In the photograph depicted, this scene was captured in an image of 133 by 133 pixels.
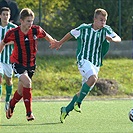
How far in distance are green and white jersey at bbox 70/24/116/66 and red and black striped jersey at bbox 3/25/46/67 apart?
82cm

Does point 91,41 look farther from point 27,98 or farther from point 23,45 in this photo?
point 27,98

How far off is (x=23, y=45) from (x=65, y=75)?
8.31 meters

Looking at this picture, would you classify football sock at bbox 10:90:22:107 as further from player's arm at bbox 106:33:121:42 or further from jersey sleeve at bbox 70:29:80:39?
player's arm at bbox 106:33:121:42

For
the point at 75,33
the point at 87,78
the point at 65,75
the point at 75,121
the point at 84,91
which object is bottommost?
the point at 65,75

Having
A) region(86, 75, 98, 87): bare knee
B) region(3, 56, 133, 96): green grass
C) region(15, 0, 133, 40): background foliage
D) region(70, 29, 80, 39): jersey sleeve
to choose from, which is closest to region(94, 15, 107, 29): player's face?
region(70, 29, 80, 39): jersey sleeve

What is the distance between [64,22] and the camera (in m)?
22.1

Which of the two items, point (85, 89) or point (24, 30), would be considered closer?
point (24, 30)

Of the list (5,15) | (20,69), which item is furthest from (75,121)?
(5,15)

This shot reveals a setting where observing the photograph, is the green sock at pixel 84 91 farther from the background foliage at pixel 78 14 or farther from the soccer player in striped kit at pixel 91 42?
the background foliage at pixel 78 14

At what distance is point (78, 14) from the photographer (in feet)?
72.4

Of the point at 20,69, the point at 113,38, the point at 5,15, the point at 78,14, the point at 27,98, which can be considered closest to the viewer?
the point at 27,98

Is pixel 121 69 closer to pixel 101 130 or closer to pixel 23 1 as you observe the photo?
pixel 23 1

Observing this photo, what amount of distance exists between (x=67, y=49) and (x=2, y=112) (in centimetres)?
828

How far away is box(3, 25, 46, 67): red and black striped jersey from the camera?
10773 millimetres
